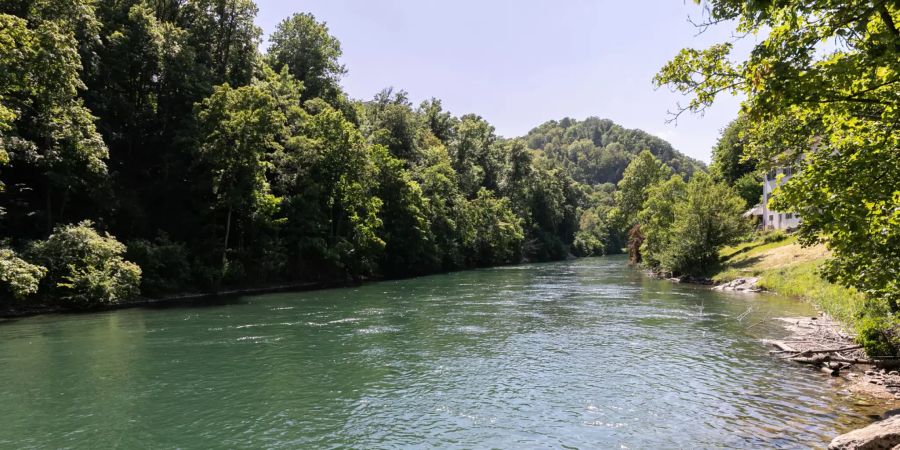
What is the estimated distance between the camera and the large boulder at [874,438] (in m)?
9.31

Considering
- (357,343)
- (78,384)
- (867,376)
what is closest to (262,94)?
(357,343)

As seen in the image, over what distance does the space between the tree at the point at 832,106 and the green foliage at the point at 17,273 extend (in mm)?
33402

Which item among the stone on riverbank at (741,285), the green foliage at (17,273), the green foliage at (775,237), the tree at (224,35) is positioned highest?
the tree at (224,35)

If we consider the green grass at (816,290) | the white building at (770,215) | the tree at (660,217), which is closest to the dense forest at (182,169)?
the tree at (660,217)

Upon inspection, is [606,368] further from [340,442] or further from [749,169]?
[749,169]

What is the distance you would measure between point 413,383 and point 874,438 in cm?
1126

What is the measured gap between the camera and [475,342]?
2253cm

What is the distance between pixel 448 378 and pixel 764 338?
14.2 meters

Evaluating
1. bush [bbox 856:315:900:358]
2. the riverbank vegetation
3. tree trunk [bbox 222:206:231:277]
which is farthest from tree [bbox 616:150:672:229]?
the riverbank vegetation

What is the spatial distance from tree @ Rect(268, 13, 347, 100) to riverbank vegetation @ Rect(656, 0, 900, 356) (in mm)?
77025

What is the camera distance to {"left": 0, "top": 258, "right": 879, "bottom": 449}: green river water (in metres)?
12.1

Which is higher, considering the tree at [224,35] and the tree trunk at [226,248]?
the tree at [224,35]

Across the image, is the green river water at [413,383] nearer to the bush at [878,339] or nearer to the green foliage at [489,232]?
the bush at [878,339]

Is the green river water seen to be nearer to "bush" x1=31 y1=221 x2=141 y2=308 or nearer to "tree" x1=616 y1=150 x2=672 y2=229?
"bush" x1=31 y1=221 x2=141 y2=308
